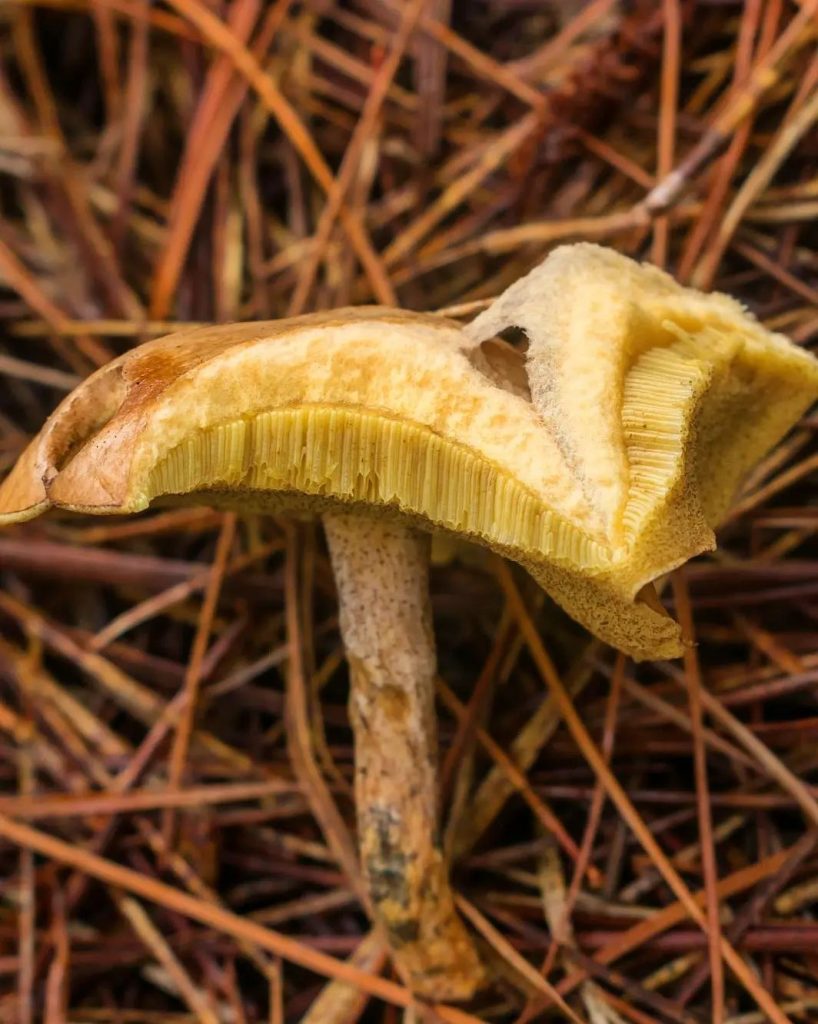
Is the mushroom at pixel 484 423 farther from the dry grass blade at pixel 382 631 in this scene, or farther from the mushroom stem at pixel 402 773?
the dry grass blade at pixel 382 631

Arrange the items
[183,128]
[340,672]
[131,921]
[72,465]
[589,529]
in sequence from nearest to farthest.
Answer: [589,529]
[72,465]
[131,921]
[340,672]
[183,128]

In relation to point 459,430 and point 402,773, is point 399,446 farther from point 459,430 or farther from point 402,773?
point 402,773

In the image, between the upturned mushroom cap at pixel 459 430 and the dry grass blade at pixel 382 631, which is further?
the dry grass blade at pixel 382 631

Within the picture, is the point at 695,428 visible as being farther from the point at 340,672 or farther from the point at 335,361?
the point at 340,672

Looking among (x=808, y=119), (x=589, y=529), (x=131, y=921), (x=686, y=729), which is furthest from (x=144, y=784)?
(x=808, y=119)

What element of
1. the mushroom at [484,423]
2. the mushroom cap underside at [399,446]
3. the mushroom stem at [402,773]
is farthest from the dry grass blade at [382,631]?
the mushroom cap underside at [399,446]

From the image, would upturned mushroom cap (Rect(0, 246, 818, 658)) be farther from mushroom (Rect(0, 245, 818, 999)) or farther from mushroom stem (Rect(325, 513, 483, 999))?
mushroom stem (Rect(325, 513, 483, 999))

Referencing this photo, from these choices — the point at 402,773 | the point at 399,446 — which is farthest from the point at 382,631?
the point at 399,446
